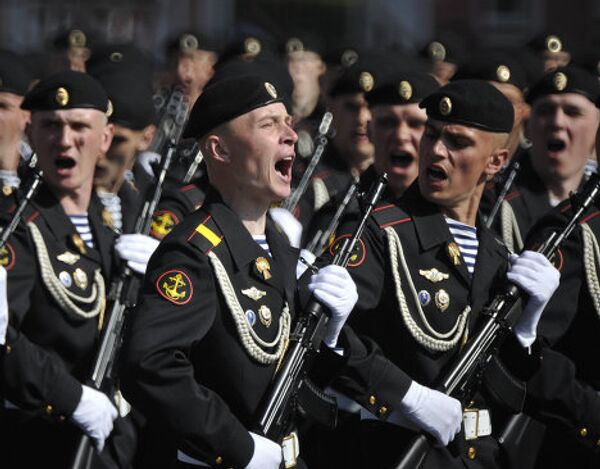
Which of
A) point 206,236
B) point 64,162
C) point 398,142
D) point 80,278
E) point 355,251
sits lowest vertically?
point 80,278

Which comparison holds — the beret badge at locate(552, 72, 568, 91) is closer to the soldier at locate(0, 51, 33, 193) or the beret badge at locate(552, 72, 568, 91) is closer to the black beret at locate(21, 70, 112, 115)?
the black beret at locate(21, 70, 112, 115)

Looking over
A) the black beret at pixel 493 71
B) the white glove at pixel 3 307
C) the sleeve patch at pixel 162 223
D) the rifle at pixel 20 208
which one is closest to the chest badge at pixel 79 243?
the sleeve patch at pixel 162 223

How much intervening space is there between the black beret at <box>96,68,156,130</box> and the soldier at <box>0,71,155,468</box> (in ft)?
2.30

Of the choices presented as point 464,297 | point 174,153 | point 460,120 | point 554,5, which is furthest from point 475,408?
point 554,5

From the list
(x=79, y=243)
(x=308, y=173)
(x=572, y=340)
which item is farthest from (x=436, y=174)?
(x=308, y=173)

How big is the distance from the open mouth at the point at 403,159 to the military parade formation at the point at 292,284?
14mm

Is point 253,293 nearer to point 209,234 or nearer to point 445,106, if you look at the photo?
point 209,234

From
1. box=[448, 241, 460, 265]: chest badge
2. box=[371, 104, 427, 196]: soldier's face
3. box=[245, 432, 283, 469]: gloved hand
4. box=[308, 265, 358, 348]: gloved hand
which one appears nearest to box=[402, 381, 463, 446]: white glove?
box=[308, 265, 358, 348]: gloved hand

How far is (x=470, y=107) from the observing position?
7121 millimetres

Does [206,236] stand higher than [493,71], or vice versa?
[206,236]

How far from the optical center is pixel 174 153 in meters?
8.41

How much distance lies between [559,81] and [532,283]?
9.22 ft

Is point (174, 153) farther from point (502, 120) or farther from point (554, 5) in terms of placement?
point (554, 5)

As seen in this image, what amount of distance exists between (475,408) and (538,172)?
2665 millimetres
